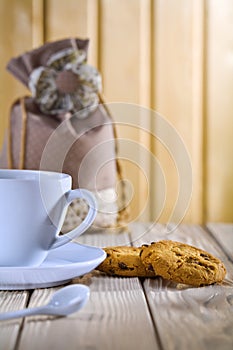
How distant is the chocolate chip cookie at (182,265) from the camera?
2.26 ft

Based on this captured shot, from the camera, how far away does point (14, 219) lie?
0.67 meters

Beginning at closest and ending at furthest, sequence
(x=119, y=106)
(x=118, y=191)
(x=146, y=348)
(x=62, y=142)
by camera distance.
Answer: (x=146, y=348)
(x=62, y=142)
(x=118, y=191)
(x=119, y=106)

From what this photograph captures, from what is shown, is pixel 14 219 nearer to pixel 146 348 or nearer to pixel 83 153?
pixel 146 348

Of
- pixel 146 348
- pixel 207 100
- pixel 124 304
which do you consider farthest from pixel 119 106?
pixel 146 348

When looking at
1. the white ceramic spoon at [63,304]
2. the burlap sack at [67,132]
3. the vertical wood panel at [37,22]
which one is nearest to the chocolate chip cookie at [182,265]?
the white ceramic spoon at [63,304]

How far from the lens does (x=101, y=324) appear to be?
0.56 metres

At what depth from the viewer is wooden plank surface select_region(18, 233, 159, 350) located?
51 centimetres

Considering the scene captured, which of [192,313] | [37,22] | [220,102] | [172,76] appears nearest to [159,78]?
[172,76]

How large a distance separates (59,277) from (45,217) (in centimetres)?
7

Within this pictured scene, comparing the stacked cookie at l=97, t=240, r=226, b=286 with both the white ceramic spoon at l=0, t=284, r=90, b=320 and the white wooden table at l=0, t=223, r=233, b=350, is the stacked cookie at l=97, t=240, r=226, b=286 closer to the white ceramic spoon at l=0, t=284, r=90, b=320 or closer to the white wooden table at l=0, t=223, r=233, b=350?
the white wooden table at l=0, t=223, r=233, b=350

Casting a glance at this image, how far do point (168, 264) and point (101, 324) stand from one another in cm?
15

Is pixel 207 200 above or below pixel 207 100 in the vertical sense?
below

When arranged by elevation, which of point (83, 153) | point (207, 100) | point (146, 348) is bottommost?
point (146, 348)

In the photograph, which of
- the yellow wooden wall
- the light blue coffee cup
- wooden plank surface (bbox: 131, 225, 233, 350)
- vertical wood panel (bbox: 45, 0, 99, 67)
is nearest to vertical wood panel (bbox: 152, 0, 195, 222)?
the yellow wooden wall
